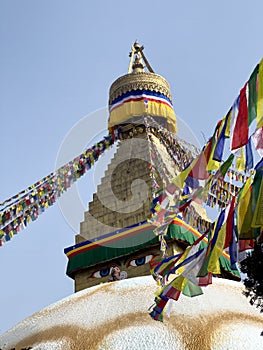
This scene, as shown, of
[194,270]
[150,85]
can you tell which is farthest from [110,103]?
[194,270]

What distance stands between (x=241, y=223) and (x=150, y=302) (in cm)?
332

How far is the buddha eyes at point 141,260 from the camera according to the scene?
11374 mm

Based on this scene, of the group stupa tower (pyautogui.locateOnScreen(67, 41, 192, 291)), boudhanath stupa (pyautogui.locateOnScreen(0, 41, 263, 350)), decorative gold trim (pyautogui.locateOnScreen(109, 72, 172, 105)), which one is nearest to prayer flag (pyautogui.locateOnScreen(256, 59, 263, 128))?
boudhanath stupa (pyautogui.locateOnScreen(0, 41, 263, 350))

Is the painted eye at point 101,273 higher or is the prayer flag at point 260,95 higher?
the prayer flag at point 260,95

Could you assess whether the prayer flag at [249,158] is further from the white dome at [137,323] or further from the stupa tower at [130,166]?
the stupa tower at [130,166]

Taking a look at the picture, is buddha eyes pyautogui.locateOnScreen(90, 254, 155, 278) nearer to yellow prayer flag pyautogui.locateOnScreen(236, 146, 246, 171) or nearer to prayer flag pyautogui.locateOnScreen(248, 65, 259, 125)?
yellow prayer flag pyautogui.locateOnScreen(236, 146, 246, 171)

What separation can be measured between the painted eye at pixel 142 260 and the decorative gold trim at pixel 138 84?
521 centimetres

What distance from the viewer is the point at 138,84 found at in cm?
1511

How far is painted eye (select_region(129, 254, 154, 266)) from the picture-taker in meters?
11.4

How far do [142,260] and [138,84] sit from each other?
5414 mm

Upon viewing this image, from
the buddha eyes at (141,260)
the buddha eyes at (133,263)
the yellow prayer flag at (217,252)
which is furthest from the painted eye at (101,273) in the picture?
the yellow prayer flag at (217,252)

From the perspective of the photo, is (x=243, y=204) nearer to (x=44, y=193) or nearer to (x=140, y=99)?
(x=44, y=193)

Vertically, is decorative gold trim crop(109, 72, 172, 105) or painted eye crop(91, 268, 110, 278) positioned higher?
decorative gold trim crop(109, 72, 172, 105)

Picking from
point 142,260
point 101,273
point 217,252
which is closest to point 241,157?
point 217,252
